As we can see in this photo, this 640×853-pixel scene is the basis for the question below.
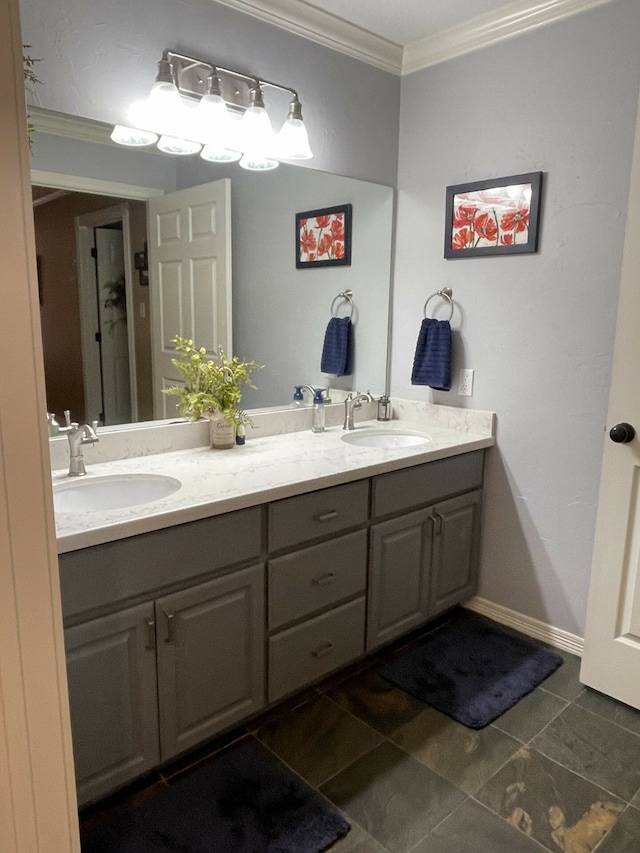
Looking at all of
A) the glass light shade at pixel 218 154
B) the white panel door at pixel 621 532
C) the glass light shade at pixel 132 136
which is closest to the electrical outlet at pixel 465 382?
the white panel door at pixel 621 532

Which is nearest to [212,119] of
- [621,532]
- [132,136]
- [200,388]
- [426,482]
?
[132,136]

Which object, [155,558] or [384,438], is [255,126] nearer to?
[384,438]

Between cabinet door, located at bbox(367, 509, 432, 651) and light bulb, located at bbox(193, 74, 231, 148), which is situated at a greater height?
light bulb, located at bbox(193, 74, 231, 148)

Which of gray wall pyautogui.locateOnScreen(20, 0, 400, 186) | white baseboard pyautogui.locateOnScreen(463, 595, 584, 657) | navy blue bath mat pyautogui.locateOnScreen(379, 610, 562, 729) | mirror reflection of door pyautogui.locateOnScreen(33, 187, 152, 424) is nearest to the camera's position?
gray wall pyautogui.locateOnScreen(20, 0, 400, 186)

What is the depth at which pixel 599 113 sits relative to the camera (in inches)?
83.3

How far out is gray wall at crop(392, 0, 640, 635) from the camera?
2.13m

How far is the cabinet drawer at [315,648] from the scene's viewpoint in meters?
1.93

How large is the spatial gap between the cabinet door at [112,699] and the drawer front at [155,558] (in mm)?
70

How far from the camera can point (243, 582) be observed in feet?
5.82

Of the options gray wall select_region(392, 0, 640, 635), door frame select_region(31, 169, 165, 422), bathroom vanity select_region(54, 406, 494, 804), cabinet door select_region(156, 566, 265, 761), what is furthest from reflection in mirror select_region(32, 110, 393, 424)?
cabinet door select_region(156, 566, 265, 761)

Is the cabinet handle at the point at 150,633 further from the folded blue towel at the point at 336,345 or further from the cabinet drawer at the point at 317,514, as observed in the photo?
the folded blue towel at the point at 336,345

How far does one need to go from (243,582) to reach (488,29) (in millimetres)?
2220

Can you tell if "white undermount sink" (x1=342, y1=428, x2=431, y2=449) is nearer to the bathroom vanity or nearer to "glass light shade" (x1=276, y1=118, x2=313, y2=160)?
the bathroom vanity

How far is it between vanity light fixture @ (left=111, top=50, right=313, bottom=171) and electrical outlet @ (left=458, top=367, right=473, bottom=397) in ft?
3.56
